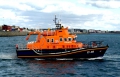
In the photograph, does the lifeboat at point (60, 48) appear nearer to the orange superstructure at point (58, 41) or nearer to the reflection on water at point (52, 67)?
the orange superstructure at point (58, 41)

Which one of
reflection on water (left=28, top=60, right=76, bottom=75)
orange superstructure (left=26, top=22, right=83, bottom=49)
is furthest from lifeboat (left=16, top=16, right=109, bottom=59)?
reflection on water (left=28, top=60, right=76, bottom=75)

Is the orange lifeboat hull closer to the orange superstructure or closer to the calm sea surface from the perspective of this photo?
the orange superstructure

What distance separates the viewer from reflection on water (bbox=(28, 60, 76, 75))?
3298 cm

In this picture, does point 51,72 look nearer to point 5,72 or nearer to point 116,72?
point 5,72

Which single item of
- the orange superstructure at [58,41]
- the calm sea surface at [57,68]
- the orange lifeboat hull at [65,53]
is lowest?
the calm sea surface at [57,68]

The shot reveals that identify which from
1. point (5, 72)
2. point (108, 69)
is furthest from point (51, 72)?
point (108, 69)

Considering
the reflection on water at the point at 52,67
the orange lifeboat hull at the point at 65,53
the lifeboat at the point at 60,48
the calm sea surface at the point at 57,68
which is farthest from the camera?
the lifeboat at the point at 60,48

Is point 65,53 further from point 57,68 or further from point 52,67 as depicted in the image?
point 57,68

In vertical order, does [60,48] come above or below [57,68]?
above

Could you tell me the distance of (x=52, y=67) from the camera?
118 ft

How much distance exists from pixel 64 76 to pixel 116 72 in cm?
702

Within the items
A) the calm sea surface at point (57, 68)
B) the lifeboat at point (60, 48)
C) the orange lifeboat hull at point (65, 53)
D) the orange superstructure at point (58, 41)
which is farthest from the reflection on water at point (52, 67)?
the orange superstructure at point (58, 41)

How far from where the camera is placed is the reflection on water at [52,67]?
3298 centimetres

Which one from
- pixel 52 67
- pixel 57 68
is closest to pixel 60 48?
pixel 52 67
